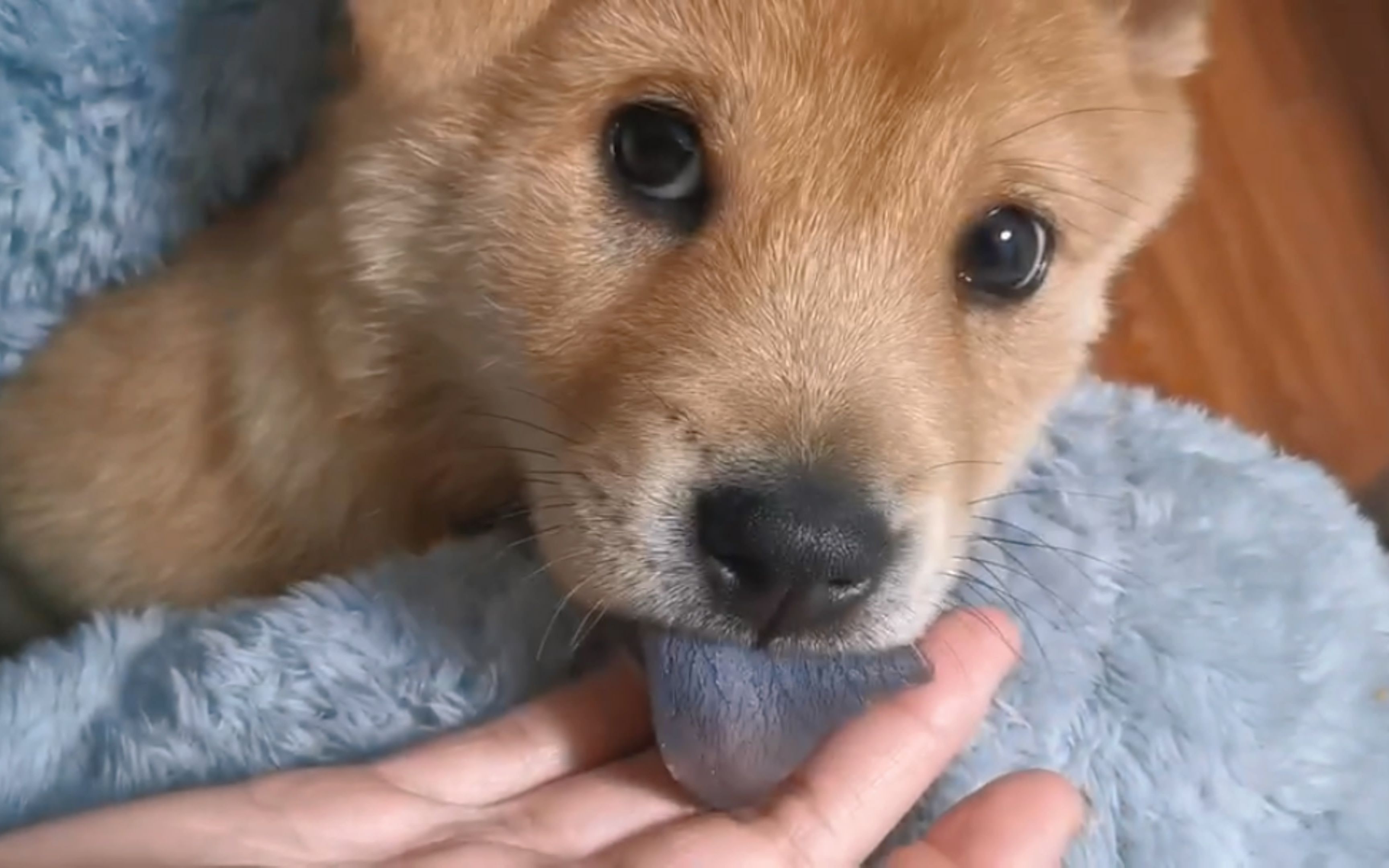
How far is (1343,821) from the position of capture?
1.52 meters

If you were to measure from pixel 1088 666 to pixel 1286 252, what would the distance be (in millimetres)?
1314

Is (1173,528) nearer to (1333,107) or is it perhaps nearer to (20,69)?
(20,69)

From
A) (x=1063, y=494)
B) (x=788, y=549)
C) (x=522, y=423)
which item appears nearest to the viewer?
(x=788, y=549)

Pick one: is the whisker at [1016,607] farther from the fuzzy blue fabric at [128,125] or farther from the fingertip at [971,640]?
the fuzzy blue fabric at [128,125]

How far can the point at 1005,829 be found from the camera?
116cm

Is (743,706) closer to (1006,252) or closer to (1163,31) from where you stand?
(1006,252)

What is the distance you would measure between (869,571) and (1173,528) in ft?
2.08

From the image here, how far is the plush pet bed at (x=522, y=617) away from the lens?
1.28 m

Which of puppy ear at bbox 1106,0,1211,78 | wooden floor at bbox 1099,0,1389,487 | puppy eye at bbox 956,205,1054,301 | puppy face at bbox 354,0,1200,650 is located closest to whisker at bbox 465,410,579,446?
puppy face at bbox 354,0,1200,650

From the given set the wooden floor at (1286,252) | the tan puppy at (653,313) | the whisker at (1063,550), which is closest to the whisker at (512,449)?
the tan puppy at (653,313)

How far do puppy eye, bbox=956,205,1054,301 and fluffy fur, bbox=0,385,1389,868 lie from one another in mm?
238

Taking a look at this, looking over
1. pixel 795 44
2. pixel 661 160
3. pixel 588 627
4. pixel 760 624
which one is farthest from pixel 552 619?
pixel 795 44

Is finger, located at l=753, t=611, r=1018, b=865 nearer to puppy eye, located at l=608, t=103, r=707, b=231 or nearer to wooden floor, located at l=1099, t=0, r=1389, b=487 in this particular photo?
puppy eye, located at l=608, t=103, r=707, b=231

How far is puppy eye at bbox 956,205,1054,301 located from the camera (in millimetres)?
1256
